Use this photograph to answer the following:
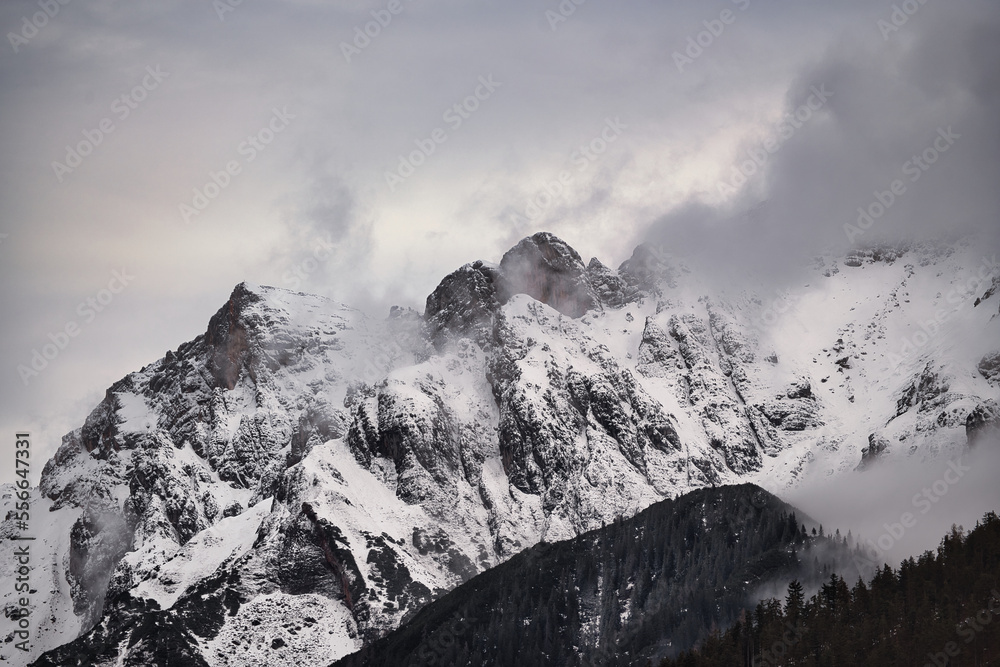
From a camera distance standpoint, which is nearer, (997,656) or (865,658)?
(997,656)

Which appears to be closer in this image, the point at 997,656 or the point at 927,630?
the point at 997,656

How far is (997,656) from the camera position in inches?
7303

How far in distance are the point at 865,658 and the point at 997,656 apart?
20407 mm

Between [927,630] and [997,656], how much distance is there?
A: 14.6 m

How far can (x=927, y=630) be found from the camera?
199125 millimetres

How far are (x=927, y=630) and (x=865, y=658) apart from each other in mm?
9941

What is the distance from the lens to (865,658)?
200 m
